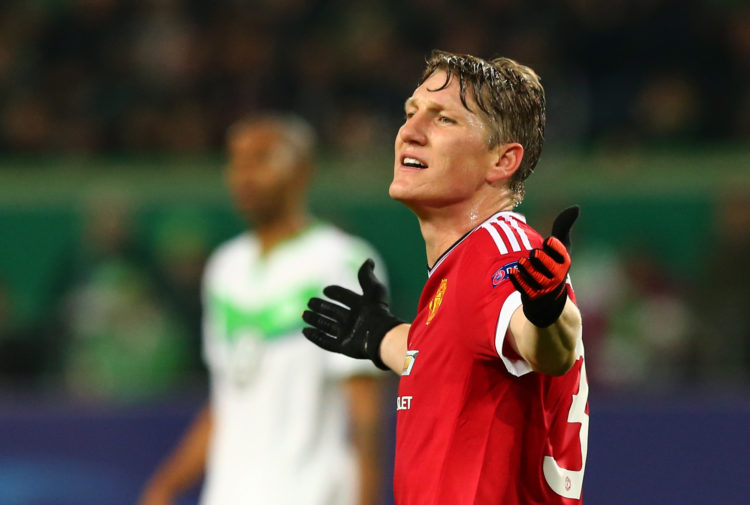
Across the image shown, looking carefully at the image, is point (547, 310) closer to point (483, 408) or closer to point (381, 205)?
→ point (483, 408)

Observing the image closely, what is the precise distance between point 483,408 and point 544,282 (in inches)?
15.7

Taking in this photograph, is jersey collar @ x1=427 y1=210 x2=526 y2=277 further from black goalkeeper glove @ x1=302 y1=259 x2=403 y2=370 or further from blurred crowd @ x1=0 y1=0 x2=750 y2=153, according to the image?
blurred crowd @ x1=0 y1=0 x2=750 y2=153

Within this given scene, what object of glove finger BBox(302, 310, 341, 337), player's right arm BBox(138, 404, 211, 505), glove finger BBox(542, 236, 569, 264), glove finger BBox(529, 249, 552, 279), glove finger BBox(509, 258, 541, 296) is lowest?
player's right arm BBox(138, 404, 211, 505)

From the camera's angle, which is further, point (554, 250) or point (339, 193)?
point (339, 193)

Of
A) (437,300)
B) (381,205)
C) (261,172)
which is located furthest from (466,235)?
(381,205)

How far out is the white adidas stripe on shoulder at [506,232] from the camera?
2428 millimetres

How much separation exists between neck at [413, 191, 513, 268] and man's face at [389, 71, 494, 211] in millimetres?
19

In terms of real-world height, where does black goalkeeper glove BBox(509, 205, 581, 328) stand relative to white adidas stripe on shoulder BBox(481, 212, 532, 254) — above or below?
below

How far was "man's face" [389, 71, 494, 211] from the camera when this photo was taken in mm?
2607

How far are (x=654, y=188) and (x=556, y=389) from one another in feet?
20.1

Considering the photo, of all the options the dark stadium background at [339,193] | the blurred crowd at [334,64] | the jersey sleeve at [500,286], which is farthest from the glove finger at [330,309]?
the blurred crowd at [334,64]

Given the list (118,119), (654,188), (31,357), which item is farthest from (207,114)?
(654,188)

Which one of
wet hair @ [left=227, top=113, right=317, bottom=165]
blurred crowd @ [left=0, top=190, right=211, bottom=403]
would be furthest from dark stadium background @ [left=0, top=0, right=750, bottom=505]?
wet hair @ [left=227, top=113, right=317, bottom=165]

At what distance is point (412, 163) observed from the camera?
2.67 metres
